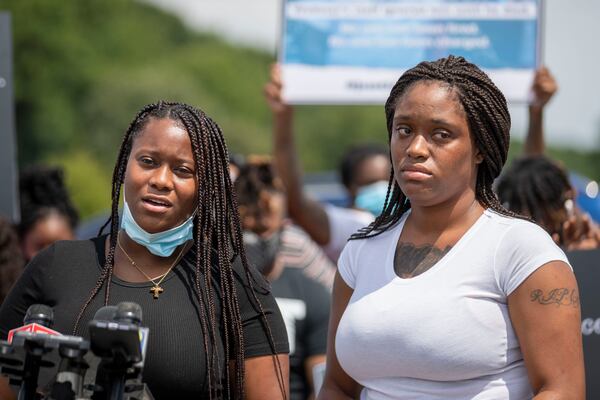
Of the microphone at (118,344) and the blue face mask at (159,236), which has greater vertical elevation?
the blue face mask at (159,236)

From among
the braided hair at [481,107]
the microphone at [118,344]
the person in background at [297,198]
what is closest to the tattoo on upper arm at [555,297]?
the braided hair at [481,107]

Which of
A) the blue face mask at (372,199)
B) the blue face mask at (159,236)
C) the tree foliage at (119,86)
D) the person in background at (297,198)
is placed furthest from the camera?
the tree foliage at (119,86)

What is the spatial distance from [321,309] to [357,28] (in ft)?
4.31

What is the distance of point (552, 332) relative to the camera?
9.98 feet

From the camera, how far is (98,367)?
2873 millimetres

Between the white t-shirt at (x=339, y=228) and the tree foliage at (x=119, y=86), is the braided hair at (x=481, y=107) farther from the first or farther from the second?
the tree foliage at (x=119, y=86)

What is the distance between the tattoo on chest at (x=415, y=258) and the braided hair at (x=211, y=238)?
18.2 inches

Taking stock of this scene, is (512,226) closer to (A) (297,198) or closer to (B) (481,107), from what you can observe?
(B) (481,107)

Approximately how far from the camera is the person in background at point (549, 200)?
4.50 m

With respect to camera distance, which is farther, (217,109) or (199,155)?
(217,109)

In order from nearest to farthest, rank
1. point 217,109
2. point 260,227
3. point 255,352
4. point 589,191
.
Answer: point 255,352 < point 260,227 < point 589,191 < point 217,109

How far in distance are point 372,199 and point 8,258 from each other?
2309 mm

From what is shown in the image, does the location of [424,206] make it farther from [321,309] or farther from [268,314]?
[321,309]

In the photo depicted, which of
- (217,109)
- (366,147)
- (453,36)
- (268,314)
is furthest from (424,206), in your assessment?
(217,109)
